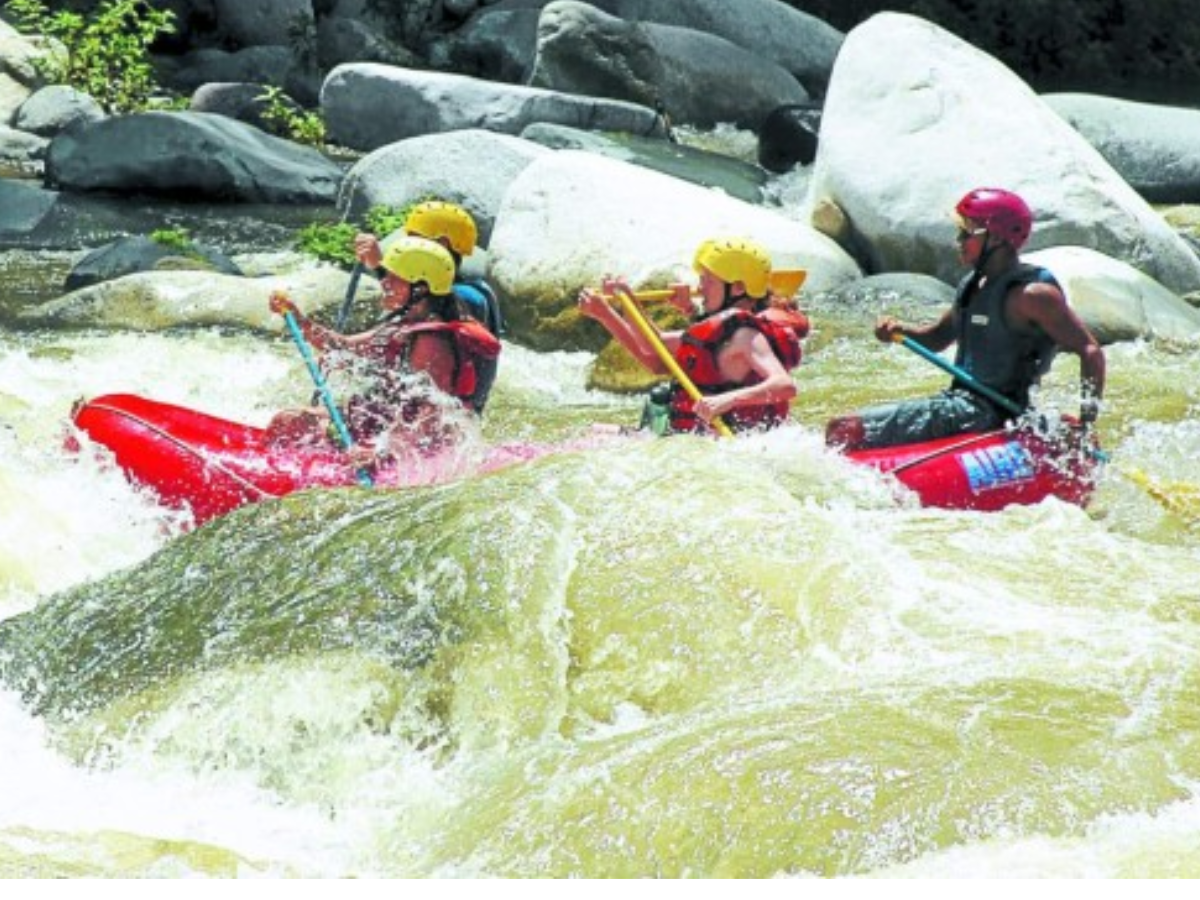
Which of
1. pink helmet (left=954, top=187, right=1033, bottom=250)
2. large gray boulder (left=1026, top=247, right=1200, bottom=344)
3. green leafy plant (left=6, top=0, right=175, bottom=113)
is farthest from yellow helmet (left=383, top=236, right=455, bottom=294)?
green leafy plant (left=6, top=0, right=175, bottom=113)

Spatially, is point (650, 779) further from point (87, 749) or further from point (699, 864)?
point (87, 749)

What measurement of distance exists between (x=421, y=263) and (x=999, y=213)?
2007mm

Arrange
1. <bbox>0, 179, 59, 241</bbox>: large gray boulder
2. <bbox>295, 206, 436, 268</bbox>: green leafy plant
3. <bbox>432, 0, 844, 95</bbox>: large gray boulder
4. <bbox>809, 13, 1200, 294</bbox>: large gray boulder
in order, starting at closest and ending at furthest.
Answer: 1. <bbox>809, 13, 1200, 294</bbox>: large gray boulder
2. <bbox>295, 206, 436, 268</bbox>: green leafy plant
3. <bbox>0, 179, 59, 241</bbox>: large gray boulder
4. <bbox>432, 0, 844, 95</bbox>: large gray boulder

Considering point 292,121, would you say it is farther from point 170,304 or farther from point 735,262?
point 735,262

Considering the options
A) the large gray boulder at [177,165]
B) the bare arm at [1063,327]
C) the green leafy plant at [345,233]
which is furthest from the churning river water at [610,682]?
the large gray boulder at [177,165]

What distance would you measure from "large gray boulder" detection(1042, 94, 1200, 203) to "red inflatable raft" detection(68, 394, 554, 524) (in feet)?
29.0

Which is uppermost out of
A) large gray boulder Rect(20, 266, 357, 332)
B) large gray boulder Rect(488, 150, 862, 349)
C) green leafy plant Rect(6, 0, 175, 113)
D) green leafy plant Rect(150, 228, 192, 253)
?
large gray boulder Rect(488, 150, 862, 349)

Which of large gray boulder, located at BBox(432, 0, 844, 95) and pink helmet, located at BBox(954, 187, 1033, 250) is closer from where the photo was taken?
pink helmet, located at BBox(954, 187, 1033, 250)

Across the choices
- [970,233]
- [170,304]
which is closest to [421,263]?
[970,233]

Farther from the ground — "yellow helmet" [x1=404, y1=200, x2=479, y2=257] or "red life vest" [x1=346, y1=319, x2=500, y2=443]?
"yellow helmet" [x1=404, y1=200, x2=479, y2=257]

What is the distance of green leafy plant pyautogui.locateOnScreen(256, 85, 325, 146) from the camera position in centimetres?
1588

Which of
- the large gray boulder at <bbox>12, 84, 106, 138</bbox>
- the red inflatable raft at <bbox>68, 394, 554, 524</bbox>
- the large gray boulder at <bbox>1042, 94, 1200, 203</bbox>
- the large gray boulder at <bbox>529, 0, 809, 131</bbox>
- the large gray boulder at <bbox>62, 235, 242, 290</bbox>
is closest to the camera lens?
the red inflatable raft at <bbox>68, 394, 554, 524</bbox>

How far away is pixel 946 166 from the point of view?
11242 millimetres

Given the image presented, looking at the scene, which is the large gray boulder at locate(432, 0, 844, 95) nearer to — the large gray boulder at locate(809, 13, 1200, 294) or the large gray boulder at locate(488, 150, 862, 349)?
the large gray boulder at locate(809, 13, 1200, 294)
